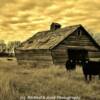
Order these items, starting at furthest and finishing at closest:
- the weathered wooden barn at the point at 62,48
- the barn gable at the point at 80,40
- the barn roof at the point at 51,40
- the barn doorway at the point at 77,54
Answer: the barn gable at the point at 80,40 < the barn roof at the point at 51,40 < the weathered wooden barn at the point at 62,48 < the barn doorway at the point at 77,54

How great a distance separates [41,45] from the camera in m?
30.5

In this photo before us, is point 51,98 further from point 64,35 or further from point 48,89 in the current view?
point 64,35

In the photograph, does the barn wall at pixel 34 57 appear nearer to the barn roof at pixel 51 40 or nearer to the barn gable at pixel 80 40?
the barn roof at pixel 51 40

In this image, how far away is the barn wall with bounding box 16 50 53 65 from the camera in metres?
28.9

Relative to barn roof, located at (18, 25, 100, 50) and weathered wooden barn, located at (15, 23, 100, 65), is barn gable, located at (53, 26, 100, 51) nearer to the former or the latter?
weathered wooden barn, located at (15, 23, 100, 65)

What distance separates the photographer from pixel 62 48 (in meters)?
29.0

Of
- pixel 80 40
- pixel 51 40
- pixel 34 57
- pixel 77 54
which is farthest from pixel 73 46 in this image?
pixel 34 57

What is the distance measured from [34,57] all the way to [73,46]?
4.71 metres

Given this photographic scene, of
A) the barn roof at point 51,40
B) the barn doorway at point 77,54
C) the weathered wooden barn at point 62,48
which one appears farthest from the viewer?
the barn roof at point 51,40

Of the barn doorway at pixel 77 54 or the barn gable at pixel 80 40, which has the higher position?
the barn gable at pixel 80 40

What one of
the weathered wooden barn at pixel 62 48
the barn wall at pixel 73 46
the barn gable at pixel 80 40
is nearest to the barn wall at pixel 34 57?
the weathered wooden barn at pixel 62 48

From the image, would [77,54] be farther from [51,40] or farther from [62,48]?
[51,40]

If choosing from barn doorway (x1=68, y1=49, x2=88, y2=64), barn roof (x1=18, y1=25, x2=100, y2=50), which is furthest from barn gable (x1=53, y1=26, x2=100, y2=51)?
barn doorway (x1=68, y1=49, x2=88, y2=64)

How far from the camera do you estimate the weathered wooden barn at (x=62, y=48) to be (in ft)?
93.8
